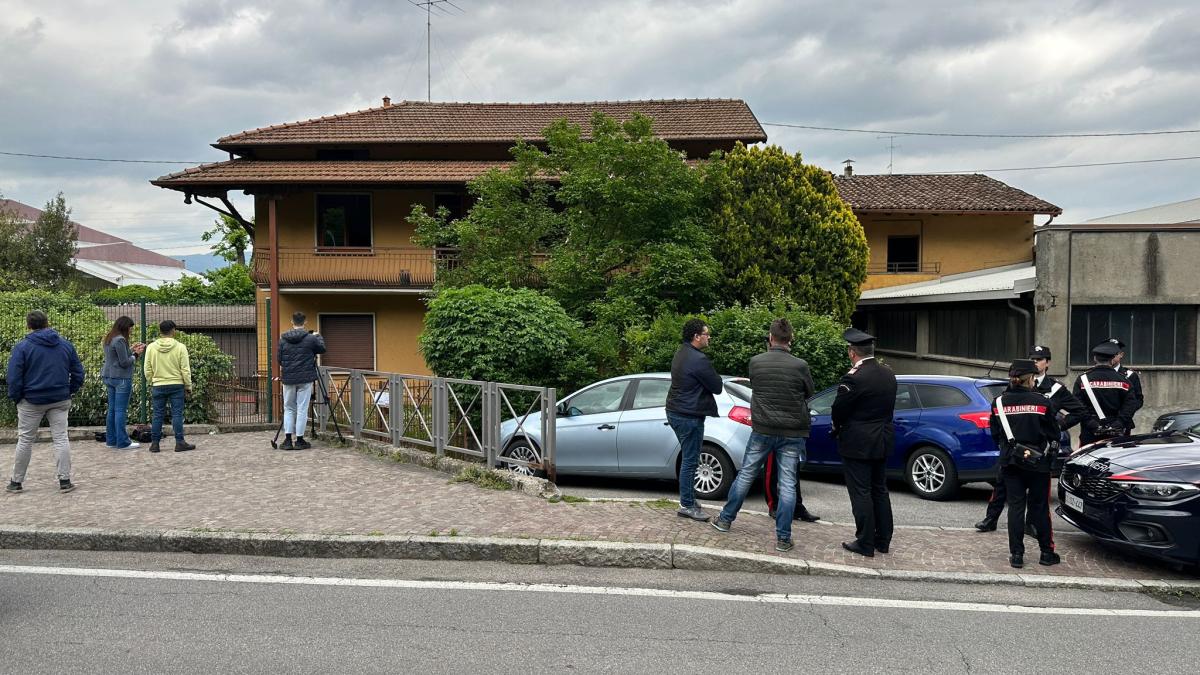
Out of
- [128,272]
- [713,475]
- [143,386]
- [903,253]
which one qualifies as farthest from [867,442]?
[128,272]

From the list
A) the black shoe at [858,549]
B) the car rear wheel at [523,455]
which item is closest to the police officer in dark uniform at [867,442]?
the black shoe at [858,549]

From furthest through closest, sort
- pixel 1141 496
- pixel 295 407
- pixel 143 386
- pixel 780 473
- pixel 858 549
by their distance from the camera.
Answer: pixel 143 386
pixel 295 407
pixel 780 473
pixel 858 549
pixel 1141 496

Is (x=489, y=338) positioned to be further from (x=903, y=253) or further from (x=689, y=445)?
(x=903, y=253)

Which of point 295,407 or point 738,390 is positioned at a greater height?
point 738,390

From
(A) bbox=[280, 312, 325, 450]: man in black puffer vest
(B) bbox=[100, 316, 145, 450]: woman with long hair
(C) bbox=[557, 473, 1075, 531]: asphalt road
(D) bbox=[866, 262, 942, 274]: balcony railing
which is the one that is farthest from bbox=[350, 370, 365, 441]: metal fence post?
(D) bbox=[866, 262, 942, 274]: balcony railing

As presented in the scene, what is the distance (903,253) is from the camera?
25.3m

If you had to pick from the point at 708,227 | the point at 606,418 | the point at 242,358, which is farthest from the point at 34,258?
the point at 606,418

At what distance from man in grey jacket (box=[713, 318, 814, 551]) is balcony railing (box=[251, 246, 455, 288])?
47.6ft

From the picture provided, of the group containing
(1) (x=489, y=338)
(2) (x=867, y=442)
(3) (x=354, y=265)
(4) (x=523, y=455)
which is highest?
(3) (x=354, y=265)

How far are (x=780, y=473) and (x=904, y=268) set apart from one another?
67.9 feet

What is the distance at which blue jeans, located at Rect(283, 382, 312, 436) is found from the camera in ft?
33.8

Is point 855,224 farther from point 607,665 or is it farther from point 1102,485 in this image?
point 607,665

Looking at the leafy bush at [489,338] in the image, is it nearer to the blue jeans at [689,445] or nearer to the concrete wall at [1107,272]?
the blue jeans at [689,445]

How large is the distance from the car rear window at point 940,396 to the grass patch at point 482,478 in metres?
4.91
